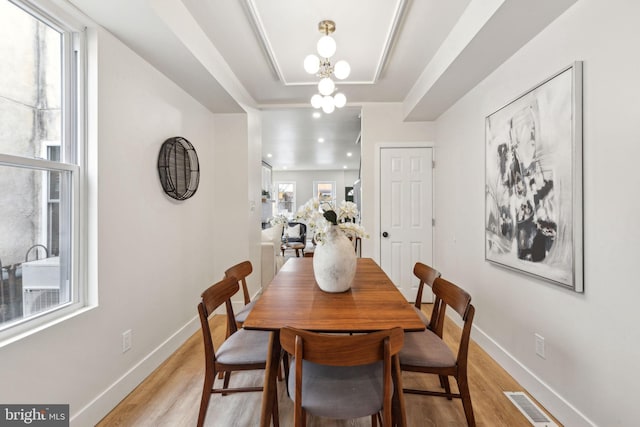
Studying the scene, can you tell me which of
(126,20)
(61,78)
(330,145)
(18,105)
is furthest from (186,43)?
(330,145)

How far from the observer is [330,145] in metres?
6.56

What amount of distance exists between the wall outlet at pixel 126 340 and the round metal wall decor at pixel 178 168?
43.3 inches

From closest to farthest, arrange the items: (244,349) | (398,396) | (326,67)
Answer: (398,396), (244,349), (326,67)

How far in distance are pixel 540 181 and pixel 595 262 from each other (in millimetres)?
569

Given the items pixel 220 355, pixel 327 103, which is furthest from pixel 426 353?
pixel 327 103

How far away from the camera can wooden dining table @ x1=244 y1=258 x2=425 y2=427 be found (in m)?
1.22

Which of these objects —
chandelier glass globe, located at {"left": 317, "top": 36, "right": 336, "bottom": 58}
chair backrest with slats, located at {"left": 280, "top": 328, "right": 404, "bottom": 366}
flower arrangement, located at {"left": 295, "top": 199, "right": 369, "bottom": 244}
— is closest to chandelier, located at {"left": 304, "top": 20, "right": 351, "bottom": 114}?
chandelier glass globe, located at {"left": 317, "top": 36, "right": 336, "bottom": 58}

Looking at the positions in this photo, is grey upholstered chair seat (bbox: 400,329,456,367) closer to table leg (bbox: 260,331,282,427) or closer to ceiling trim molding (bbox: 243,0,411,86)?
table leg (bbox: 260,331,282,427)

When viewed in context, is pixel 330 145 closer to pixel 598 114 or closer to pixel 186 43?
pixel 186 43

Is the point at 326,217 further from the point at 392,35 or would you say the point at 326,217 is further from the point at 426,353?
the point at 392,35

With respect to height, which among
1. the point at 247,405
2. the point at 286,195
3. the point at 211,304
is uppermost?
the point at 286,195

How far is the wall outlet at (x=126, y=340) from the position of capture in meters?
1.90

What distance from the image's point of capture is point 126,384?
188 cm

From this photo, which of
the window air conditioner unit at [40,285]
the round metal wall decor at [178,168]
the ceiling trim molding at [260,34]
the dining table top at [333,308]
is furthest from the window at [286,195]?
the window air conditioner unit at [40,285]
